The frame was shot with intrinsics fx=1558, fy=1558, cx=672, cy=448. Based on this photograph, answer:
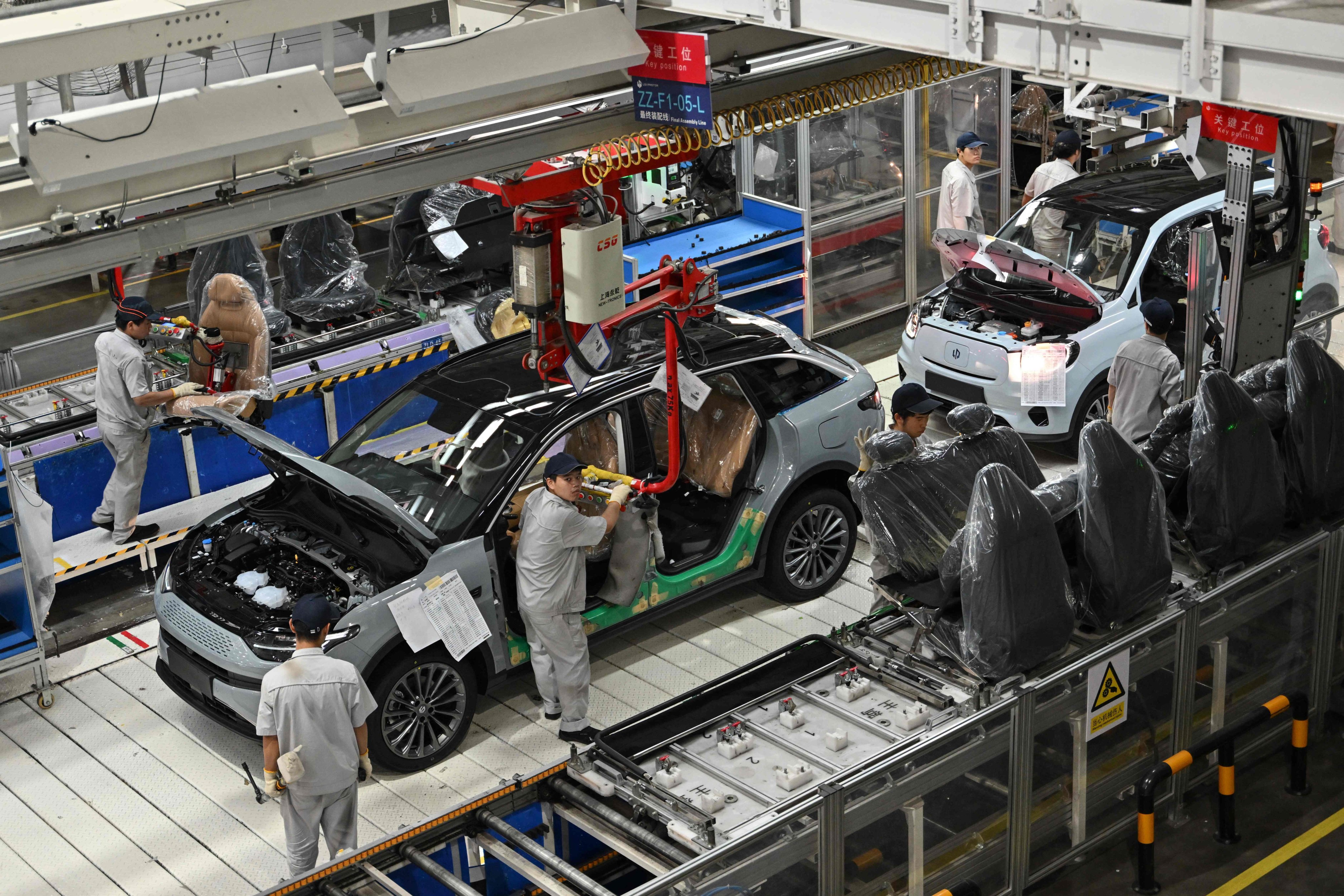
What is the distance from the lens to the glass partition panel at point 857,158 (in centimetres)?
1256

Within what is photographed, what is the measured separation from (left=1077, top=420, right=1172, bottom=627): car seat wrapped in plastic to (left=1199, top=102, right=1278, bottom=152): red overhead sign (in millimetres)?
2095

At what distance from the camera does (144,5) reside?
5875 mm

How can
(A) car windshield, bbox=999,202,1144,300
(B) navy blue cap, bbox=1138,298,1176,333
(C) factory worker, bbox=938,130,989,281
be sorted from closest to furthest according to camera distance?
(B) navy blue cap, bbox=1138,298,1176,333
(A) car windshield, bbox=999,202,1144,300
(C) factory worker, bbox=938,130,989,281

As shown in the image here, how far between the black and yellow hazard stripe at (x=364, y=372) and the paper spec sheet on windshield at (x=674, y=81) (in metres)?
3.64

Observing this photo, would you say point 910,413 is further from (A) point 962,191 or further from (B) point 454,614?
(A) point 962,191

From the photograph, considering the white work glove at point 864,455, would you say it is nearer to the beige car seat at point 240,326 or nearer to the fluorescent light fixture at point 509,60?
the fluorescent light fixture at point 509,60

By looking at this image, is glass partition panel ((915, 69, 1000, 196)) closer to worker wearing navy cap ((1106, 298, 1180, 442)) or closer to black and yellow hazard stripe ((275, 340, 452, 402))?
black and yellow hazard stripe ((275, 340, 452, 402))

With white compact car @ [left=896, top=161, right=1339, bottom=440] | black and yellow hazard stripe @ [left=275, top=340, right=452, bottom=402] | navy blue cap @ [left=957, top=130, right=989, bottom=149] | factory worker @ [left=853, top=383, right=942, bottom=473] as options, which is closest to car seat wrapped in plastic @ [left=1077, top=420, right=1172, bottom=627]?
factory worker @ [left=853, top=383, right=942, bottom=473]

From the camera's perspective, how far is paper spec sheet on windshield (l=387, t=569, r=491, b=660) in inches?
285

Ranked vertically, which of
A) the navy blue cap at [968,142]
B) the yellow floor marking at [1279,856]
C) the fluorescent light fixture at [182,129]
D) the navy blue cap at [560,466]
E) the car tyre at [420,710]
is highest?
the fluorescent light fixture at [182,129]

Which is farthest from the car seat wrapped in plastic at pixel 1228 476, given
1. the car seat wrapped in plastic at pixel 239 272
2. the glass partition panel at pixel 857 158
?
the car seat wrapped in plastic at pixel 239 272

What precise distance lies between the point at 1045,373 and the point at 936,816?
15.7ft

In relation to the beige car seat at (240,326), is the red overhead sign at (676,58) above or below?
above

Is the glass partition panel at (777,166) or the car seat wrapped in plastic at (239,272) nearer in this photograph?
the car seat wrapped in plastic at (239,272)
